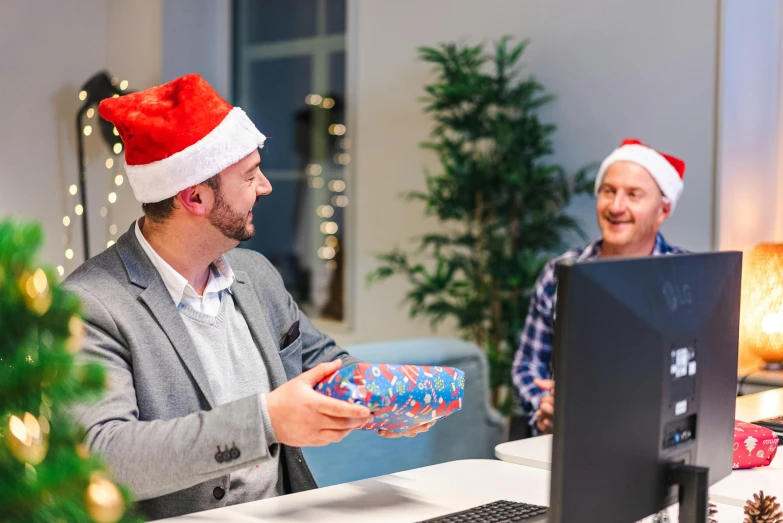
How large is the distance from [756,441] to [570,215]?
229cm

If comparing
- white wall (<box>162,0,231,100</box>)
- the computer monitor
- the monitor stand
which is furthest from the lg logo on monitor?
white wall (<box>162,0,231,100</box>)

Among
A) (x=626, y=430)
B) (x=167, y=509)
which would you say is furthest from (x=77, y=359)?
(x=167, y=509)

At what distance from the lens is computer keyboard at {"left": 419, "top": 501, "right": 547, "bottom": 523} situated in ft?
4.50

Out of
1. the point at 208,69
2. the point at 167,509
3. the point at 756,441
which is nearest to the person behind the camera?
the point at 167,509

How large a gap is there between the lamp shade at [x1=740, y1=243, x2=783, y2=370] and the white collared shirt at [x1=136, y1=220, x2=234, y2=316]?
7.15 feet

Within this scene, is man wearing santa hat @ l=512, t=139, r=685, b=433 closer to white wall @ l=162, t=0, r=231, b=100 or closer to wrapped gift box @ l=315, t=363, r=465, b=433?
wrapped gift box @ l=315, t=363, r=465, b=433

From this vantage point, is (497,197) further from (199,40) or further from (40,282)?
(40,282)

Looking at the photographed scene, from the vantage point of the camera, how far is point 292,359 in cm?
194

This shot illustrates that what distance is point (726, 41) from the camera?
3475 millimetres

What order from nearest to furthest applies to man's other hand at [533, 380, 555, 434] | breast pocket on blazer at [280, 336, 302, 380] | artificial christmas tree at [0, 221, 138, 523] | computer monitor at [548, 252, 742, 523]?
artificial christmas tree at [0, 221, 138, 523], computer monitor at [548, 252, 742, 523], breast pocket on blazer at [280, 336, 302, 380], man's other hand at [533, 380, 555, 434]

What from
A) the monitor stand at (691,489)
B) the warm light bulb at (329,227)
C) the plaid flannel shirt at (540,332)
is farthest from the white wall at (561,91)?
the monitor stand at (691,489)

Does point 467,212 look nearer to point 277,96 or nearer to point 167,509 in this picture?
point 277,96

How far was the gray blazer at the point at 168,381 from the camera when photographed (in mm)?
1421

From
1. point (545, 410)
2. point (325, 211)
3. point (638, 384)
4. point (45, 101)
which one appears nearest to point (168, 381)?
point (638, 384)
